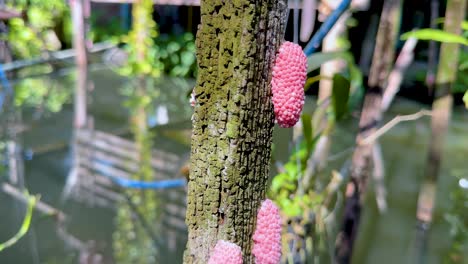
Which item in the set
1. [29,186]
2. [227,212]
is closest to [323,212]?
[227,212]

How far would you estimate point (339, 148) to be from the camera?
3762 mm

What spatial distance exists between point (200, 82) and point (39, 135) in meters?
3.48

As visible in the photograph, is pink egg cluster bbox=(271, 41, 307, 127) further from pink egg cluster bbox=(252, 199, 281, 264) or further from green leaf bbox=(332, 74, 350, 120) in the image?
green leaf bbox=(332, 74, 350, 120)

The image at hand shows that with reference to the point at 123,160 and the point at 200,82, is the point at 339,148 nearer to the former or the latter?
the point at 123,160

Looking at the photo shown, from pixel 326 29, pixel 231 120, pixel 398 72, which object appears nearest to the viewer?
pixel 231 120

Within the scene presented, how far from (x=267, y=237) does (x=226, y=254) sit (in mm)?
68

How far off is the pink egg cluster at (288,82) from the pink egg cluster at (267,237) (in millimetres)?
139

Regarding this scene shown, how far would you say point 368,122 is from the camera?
1.43m

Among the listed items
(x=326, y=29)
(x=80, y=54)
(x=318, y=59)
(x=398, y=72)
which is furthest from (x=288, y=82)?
(x=80, y=54)

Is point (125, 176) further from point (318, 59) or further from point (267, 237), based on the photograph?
point (267, 237)

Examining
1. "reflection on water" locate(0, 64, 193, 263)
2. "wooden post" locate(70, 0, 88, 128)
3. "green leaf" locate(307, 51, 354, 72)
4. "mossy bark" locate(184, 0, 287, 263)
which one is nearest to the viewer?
"mossy bark" locate(184, 0, 287, 263)

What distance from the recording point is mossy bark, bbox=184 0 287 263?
65cm

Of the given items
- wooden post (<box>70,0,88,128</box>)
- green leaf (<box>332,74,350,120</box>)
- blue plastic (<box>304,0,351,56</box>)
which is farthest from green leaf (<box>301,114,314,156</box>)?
wooden post (<box>70,0,88,128</box>)

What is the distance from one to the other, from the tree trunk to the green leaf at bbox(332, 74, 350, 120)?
0.07 meters
